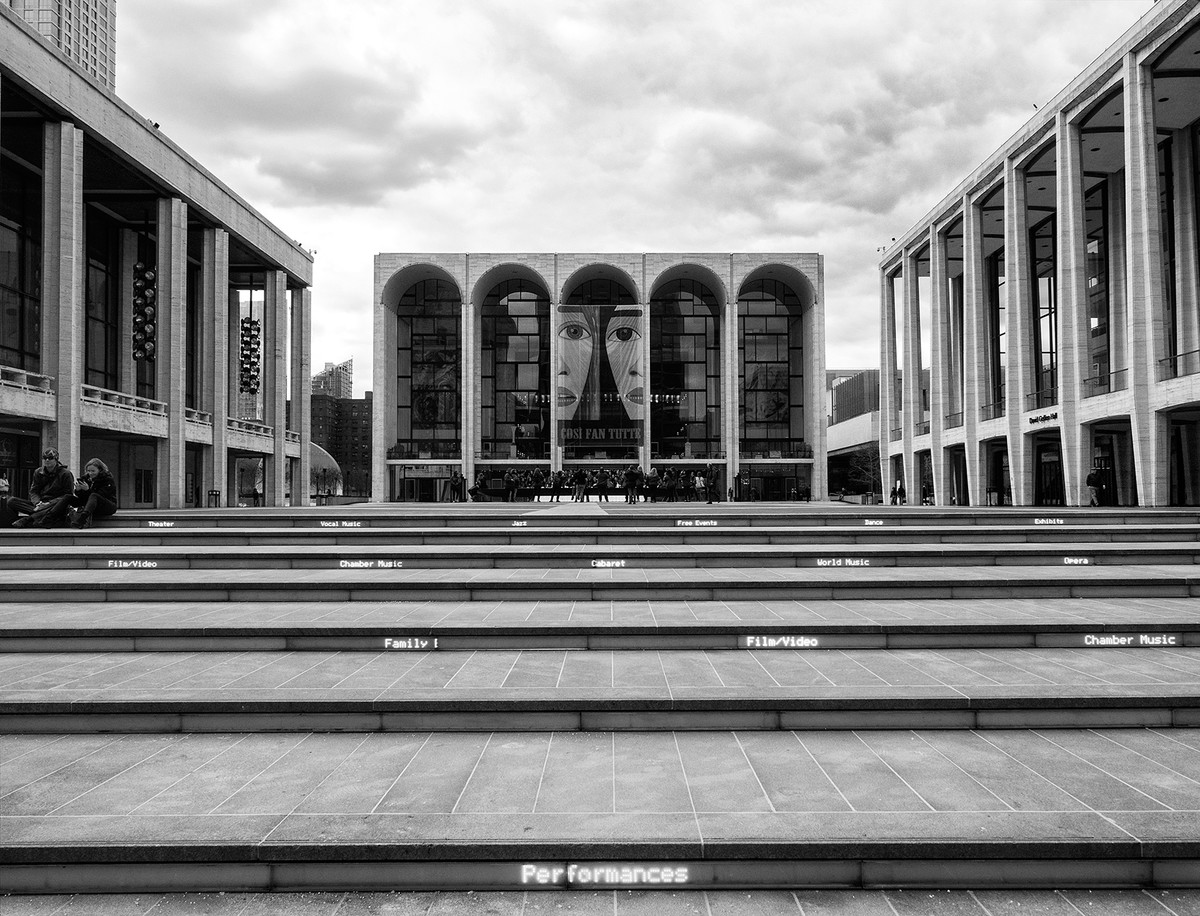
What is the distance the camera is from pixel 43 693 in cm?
500

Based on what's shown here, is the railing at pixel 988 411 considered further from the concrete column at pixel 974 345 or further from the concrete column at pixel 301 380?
the concrete column at pixel 301 380

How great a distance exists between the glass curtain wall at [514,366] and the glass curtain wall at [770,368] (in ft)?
52.1

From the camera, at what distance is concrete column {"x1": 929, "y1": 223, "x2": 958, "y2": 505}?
131ft

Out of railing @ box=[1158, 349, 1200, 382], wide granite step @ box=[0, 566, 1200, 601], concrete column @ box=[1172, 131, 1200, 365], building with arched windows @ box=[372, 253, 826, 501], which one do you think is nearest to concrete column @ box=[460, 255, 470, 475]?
building with arched windows @ box=[372, 253, 826, 501]

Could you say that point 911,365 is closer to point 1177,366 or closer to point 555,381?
point 1177,366

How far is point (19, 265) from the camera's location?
26891mm

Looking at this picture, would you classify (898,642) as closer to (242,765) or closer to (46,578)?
(242,765)

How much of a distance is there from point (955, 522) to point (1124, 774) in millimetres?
12240

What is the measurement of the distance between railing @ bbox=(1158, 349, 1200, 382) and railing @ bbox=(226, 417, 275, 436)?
3742cm

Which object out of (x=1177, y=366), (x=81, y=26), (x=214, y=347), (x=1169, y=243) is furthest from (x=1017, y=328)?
(x=81, y=26)

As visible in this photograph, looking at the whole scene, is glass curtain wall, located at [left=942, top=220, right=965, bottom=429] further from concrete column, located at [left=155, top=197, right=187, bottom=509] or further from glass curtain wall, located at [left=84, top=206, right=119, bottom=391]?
glass curtain wall, located at [left=84, top=206, right=119, bottom=391]

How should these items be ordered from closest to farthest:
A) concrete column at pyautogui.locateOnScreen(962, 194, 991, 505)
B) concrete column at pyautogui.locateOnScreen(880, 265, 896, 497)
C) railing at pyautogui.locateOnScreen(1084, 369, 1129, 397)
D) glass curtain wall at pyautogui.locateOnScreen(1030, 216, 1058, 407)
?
railing at pyautogui.locateOnScreen(1084, 369, 1129, 397) < concrete column at pyautogui.locateOnScreen(962, 194, 991, 505) < glass curtain wall at pyautogui.locateOnScreen(1030, 216, 1058, 407) < concrete column at pyautogui.locateOnScreen(880, 265, 896, 497)

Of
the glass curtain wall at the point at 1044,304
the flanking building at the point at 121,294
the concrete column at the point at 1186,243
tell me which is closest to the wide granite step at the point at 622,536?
the flanking building at the point at 121,294

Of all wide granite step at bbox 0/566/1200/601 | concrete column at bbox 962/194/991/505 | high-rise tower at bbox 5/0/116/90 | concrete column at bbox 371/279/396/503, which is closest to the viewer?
wide granite step at bbox 0/566/1200/601
